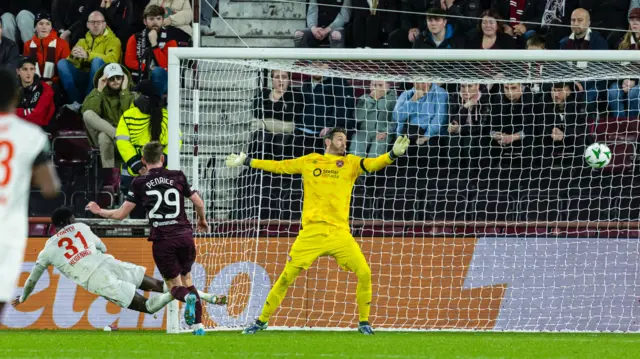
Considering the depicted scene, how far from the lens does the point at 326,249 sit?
38.5ft

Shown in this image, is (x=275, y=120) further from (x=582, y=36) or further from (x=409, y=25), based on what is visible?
(x=582, y=36)

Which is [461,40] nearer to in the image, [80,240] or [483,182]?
[483,182]

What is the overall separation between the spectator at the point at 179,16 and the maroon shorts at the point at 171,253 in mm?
4809

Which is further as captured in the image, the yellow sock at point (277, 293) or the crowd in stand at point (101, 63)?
the crowd in stand at point (101, 63)

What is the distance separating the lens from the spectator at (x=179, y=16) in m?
15.7

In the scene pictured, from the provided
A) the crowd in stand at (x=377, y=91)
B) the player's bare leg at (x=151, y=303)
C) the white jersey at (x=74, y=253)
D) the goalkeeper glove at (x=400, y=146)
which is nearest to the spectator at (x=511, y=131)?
the crowd in stand at (x=377, y=91)

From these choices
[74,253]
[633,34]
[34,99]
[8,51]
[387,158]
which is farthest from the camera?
[8,51]

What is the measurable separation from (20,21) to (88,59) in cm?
179

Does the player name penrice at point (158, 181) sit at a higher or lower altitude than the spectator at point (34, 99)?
lower

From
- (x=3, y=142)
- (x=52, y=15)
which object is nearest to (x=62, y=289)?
(x=52, y=15)

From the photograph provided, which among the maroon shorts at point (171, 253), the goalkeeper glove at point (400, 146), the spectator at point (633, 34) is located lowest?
the maroon shorts at point (171, 253)

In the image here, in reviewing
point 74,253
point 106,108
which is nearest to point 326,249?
point 74,253

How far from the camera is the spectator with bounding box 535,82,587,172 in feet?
45.1

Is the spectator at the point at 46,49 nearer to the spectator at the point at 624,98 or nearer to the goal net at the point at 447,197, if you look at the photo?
the goal net at the point at 447,197
